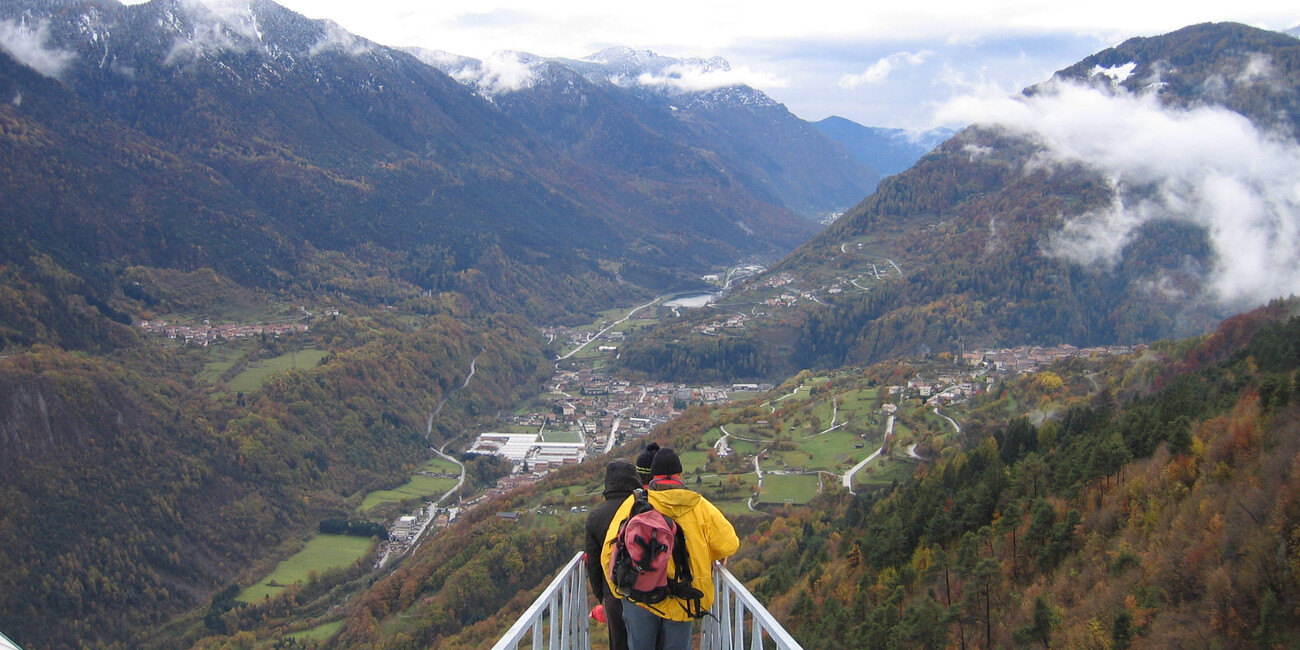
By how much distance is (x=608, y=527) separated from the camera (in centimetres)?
719

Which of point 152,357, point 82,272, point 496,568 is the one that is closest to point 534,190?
point 82,272

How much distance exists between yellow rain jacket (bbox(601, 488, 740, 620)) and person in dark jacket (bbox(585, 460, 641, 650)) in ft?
1.08

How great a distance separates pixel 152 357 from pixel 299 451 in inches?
741

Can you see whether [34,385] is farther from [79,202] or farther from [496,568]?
[79,202]

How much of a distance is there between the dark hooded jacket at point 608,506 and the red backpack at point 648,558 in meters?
0.64

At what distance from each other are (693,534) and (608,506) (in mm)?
1061

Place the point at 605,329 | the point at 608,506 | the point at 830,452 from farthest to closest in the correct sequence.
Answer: the point at 605,329, the point at 830,452, the point at 608,506

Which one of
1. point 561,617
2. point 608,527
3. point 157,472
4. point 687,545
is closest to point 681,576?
point 687,545

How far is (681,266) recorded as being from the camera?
602 feet

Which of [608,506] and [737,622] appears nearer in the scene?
[737,622]

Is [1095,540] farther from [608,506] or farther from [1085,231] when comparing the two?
[1085,231]

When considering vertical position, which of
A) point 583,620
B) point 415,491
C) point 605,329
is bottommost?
point 605,329

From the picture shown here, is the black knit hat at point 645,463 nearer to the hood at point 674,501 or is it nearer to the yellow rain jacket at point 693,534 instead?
the yellow rain jacket at point 693,534

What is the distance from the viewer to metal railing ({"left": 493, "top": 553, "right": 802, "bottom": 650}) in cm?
553
